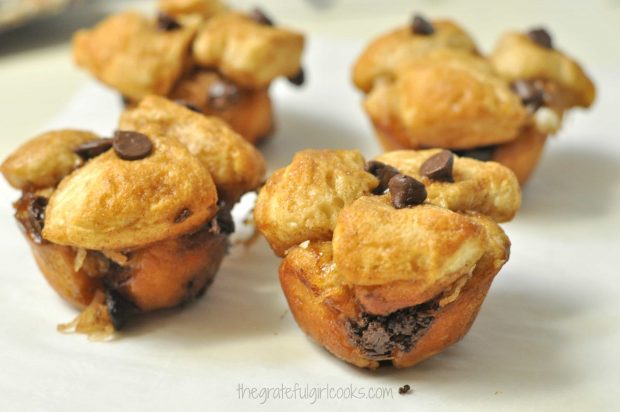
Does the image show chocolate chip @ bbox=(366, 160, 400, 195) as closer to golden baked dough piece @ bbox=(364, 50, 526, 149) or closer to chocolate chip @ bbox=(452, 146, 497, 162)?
golden baked dough piece @ bbox=(364, 50, 526, 149)

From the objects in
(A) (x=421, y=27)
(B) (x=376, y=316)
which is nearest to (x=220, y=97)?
(A) (x=421, y=27)

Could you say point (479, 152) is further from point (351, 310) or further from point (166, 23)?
point (166, 23)

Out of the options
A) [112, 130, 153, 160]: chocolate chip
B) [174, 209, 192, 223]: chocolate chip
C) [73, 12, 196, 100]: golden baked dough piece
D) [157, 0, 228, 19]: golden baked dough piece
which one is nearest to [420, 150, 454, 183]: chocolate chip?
[174, 209, 192, 223]: chocolate chip

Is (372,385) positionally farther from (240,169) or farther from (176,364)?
(240,169)

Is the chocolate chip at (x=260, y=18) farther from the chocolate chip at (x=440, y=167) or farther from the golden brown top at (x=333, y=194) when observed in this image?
the chocolate chip at (x=440, y=167)

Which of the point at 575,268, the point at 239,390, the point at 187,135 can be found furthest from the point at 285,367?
the point at 575,268

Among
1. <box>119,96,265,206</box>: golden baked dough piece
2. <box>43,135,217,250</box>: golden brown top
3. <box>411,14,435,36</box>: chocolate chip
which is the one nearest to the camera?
<box>43,135,217,250</box>: golden brown top

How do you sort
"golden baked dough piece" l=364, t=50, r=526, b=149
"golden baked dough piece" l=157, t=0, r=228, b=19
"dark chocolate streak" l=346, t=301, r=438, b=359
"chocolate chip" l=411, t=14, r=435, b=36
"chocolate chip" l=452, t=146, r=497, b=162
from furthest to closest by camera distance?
"golden baked dough piece" l=157, t=0, r=228, b=19
"chocolate chip" l=411, t=14, r=435, b=36
"chocolate chip" l=452, t=146, r=497, b=162
"golden baked dough piece" l=364, t=50, r=526, b=149
"dark chocolate streak" l=346, t=301, r=438, b=359
